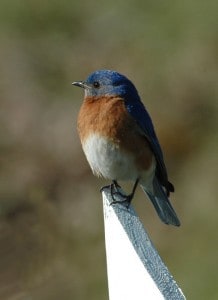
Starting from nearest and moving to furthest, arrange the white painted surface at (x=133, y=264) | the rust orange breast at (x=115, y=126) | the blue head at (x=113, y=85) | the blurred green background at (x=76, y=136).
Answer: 1. the white painted surface at (x=133, y=264)
2. the rust orange breast at (x=115, y=126)
3. the blue head at (x=113, y=85)
4. the blurred green background at (x=76, y=136)

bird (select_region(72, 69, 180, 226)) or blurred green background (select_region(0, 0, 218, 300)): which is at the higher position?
blurred green background (select_region(0, 0, 218, 300))

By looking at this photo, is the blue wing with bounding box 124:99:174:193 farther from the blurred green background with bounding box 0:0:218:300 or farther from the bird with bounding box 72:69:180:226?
the blurred green background with bounding box 0:0:218:300

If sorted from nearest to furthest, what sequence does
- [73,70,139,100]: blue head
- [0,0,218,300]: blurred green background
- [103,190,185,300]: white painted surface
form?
[103,190,185,300]: white painted surface, [73,70,139,100]: blue head, [0,0,218,300]: blurred green background

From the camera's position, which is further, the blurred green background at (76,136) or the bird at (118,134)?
the blurred green background at (76,136)

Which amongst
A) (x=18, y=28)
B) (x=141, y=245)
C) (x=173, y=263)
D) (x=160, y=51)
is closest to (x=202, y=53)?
(x=160, y=51)

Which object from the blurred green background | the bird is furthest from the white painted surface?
the blurred green background

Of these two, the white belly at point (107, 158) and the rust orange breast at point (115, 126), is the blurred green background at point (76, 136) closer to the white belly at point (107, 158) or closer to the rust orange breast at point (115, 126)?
the white belly at point (107, 158)

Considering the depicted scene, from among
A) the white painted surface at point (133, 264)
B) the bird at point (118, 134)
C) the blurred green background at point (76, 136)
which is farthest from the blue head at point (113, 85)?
the white painted surface at point (133, 264)

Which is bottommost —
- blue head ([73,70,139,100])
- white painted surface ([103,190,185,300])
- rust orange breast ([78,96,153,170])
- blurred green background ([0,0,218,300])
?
white painted surface ([103,190,185,300])
